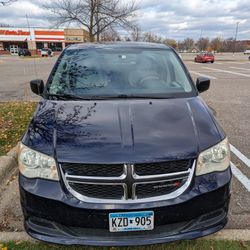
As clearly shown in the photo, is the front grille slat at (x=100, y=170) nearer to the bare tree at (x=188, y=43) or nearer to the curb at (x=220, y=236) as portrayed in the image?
the curb at (x=220, y=236)

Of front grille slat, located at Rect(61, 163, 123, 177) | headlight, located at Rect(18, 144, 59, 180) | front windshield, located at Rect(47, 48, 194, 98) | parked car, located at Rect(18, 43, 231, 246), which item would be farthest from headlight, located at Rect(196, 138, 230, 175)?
headlight, located at Rect(18, 144, 59, 180)

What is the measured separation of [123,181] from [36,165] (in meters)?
0.72

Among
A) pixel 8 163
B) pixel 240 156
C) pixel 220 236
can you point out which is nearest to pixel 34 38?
pixel 8 163

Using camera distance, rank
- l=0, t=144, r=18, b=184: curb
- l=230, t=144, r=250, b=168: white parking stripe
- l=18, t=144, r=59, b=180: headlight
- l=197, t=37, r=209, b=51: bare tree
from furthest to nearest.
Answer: l=197, t=37, r=209, b=51: bare tree → l=230, t=144, r=250, b=168: white parking stripe → l=0, t=144, r=18, b=184: curb → l=18, t=144, r=59, b=180: headlight

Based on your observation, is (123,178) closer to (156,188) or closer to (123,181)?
(123,181)

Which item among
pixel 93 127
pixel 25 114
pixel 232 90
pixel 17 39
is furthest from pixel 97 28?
pixel 17 39

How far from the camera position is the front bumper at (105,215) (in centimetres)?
223

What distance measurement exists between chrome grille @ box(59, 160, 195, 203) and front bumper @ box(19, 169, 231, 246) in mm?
61

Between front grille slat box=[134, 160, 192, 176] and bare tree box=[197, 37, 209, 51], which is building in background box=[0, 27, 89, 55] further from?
front grille slat box=[134, 160, 192, 176]

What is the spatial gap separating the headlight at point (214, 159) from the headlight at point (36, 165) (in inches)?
44.3

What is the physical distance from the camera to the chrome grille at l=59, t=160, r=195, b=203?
2.23 meters

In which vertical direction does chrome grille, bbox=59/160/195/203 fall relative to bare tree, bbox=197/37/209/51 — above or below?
above

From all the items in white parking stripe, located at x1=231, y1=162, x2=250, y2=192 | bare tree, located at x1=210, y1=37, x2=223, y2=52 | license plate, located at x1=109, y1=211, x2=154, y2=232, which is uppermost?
license plate, located at x1=109, y1=211, x2=154, y2=232

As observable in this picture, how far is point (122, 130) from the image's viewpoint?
253 centimetres
